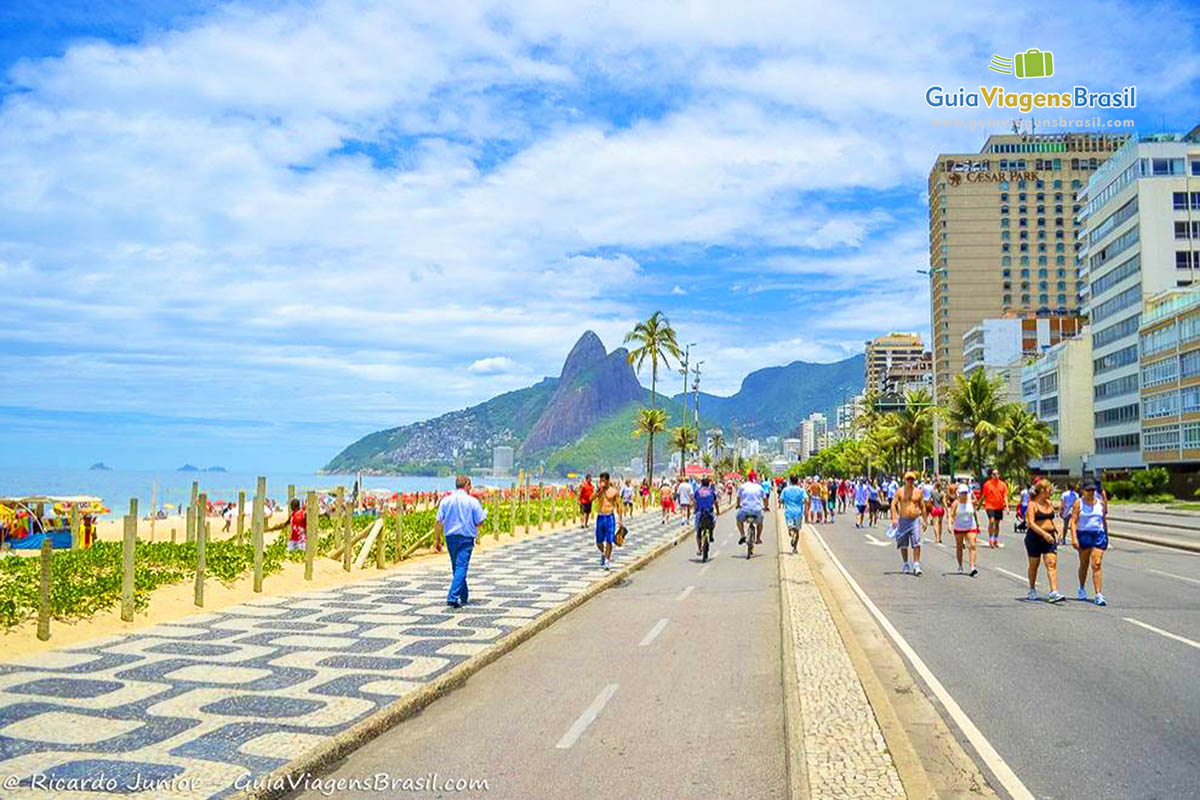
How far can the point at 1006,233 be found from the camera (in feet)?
470

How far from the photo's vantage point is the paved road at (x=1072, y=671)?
5.67 metres

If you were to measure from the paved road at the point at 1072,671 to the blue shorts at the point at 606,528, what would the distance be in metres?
4.62

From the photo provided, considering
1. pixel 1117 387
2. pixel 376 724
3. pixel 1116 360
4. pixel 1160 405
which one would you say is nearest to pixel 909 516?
pixel 376 724

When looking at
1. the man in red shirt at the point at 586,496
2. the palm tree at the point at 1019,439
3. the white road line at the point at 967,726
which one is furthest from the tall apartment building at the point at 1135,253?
the white road line at the point at 967,726

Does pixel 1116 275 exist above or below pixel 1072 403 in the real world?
above

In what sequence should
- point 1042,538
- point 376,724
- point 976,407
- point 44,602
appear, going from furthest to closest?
point 976,407 < point 1042,538 < point 44,602 < point 376,724

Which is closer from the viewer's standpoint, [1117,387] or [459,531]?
[459,531]

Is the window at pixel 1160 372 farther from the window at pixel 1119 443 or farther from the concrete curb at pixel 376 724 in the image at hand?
the concrete curb at pixel 376 724

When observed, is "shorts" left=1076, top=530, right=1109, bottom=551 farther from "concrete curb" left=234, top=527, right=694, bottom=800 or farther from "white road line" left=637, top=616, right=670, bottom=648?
"concrete curb" left=234, top=527, right=694, bottom=800

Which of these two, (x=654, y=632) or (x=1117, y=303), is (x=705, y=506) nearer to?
(x=654, y=632)

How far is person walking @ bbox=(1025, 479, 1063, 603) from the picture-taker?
13055 millimetres

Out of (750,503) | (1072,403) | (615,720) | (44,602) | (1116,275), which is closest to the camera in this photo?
(615,720)

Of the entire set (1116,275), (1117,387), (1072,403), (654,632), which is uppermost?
(1116,275)

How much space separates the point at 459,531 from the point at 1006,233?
484 feet
